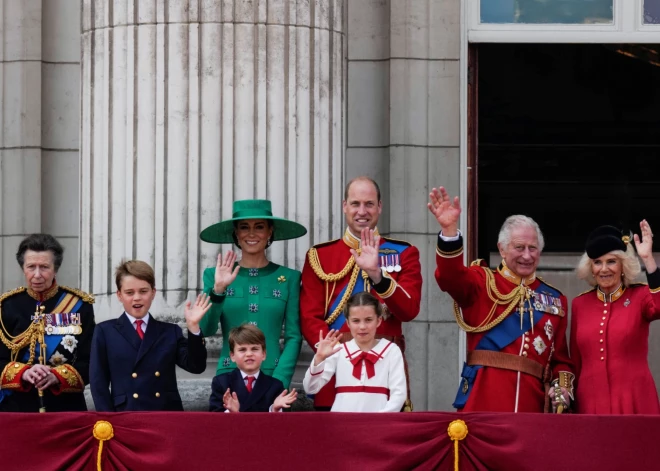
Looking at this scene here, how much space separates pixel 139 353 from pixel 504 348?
1821 millimetres

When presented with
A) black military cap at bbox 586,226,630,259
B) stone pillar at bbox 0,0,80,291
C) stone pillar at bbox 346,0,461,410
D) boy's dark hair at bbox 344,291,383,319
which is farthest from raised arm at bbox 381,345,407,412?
stone pillar at bbox 0,0,80,291

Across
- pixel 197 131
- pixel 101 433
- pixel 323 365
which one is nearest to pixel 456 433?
pixel 323 365

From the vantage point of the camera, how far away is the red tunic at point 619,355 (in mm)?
8477

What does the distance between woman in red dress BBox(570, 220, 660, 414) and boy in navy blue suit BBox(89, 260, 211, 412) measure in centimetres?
189

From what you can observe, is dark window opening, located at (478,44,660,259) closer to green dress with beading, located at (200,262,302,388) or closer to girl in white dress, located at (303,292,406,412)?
green dress with beading, located at (200,262,302,388)

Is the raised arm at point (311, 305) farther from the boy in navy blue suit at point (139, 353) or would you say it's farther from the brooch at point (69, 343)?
the brooch at point (69, 343)

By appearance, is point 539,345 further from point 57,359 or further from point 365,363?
point 57,359

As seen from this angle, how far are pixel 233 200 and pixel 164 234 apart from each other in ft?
1.40

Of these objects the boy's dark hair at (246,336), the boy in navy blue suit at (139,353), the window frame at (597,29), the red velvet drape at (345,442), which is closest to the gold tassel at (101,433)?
the red velvet drape at (345,442)

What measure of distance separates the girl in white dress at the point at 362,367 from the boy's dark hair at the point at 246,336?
290mm

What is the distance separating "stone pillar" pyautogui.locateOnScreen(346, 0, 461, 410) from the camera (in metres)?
10.9

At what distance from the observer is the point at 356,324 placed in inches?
328

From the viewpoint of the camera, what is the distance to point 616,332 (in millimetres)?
8531

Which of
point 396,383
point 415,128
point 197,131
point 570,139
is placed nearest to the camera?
point 396,383
